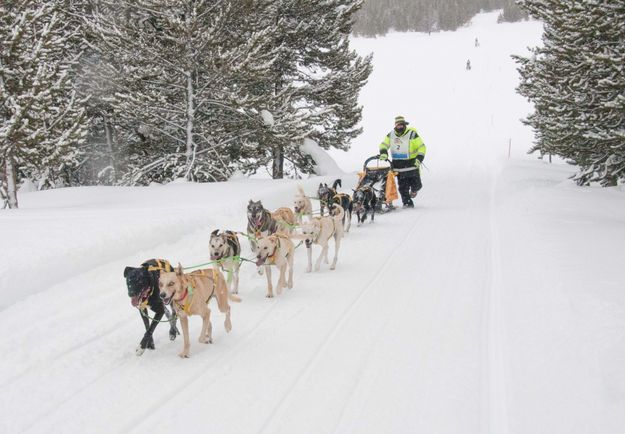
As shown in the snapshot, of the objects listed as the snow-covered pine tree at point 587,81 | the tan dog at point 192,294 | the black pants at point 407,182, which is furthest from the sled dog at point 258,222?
the snow-covered pine tree at point 587,81

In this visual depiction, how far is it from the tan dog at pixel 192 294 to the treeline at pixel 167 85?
28.6ft

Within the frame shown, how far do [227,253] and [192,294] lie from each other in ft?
5.02

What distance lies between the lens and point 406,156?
14.3 meters

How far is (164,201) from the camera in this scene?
12.1 m

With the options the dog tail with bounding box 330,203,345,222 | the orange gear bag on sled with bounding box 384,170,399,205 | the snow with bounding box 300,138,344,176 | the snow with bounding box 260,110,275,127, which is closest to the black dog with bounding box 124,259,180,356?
the dog tail with bounding box 330,203,345,222

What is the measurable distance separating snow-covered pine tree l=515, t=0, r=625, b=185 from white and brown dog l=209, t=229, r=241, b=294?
361 inches

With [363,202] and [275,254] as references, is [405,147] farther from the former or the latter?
[275,254]

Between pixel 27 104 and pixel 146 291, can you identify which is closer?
pixel 146 291

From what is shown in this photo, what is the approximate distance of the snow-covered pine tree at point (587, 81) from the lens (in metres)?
11.8

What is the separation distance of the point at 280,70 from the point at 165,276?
15.3 meters

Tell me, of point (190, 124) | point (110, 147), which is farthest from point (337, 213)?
point (110, 147)

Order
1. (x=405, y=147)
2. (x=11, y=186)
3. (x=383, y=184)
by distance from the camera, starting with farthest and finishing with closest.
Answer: (x=405, y=147) → (x=383, y=184) → (x=11, y=186)

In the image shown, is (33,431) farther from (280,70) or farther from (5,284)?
(280,70)

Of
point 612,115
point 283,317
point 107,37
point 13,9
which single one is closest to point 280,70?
point 107,37
